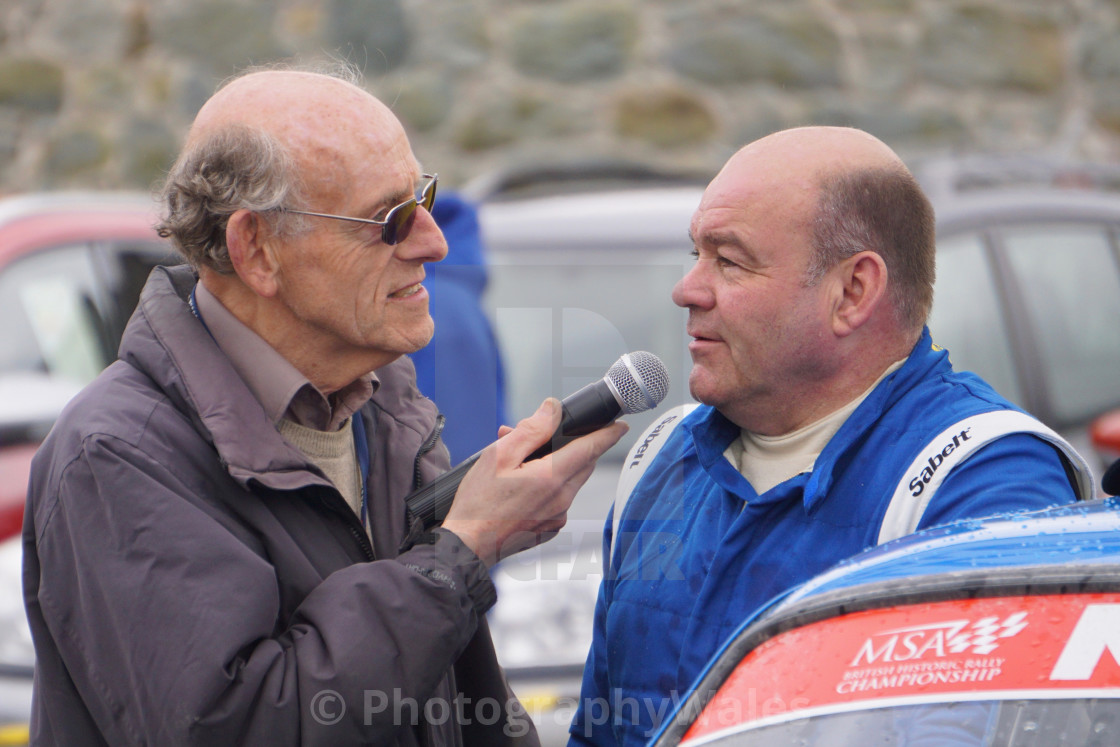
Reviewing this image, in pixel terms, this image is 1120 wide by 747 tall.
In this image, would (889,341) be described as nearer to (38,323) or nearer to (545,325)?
(545,325)

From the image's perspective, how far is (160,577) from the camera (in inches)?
66.6

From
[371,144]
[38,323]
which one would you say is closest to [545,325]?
[38,323]

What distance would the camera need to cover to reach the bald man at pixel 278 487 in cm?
170

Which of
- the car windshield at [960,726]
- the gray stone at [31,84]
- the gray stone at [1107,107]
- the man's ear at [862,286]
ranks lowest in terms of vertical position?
the gray stone at [1107,107]

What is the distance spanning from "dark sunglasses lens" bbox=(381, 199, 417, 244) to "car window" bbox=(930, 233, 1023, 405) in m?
2.75

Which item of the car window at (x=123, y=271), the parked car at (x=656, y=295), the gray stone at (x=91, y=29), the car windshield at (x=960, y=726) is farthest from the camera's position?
the gray stone at (x=91, y=29)

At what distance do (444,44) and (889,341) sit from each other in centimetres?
557

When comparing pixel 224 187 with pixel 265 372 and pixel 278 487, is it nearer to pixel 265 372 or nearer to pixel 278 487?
pixel 265 372

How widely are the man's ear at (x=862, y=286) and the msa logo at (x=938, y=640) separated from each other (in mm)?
799

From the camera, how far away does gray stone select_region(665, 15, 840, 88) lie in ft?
23.3

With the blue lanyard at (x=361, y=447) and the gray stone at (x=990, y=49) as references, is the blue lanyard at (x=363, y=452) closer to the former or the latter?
the blue lanyard at (x=361, y=447)

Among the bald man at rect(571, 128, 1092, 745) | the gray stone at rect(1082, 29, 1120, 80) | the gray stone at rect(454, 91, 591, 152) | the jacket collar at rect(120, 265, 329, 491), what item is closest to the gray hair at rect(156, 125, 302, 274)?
the jacket collar at rect(120, 265, 329, 491)

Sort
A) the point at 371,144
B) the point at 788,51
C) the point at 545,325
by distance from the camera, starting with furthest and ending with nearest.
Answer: the point at 788,51 → the point at 545,325 → the point at 371,144

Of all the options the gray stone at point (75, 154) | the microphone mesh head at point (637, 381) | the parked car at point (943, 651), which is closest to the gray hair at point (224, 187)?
the microphone mesh head at point (637, 381)
